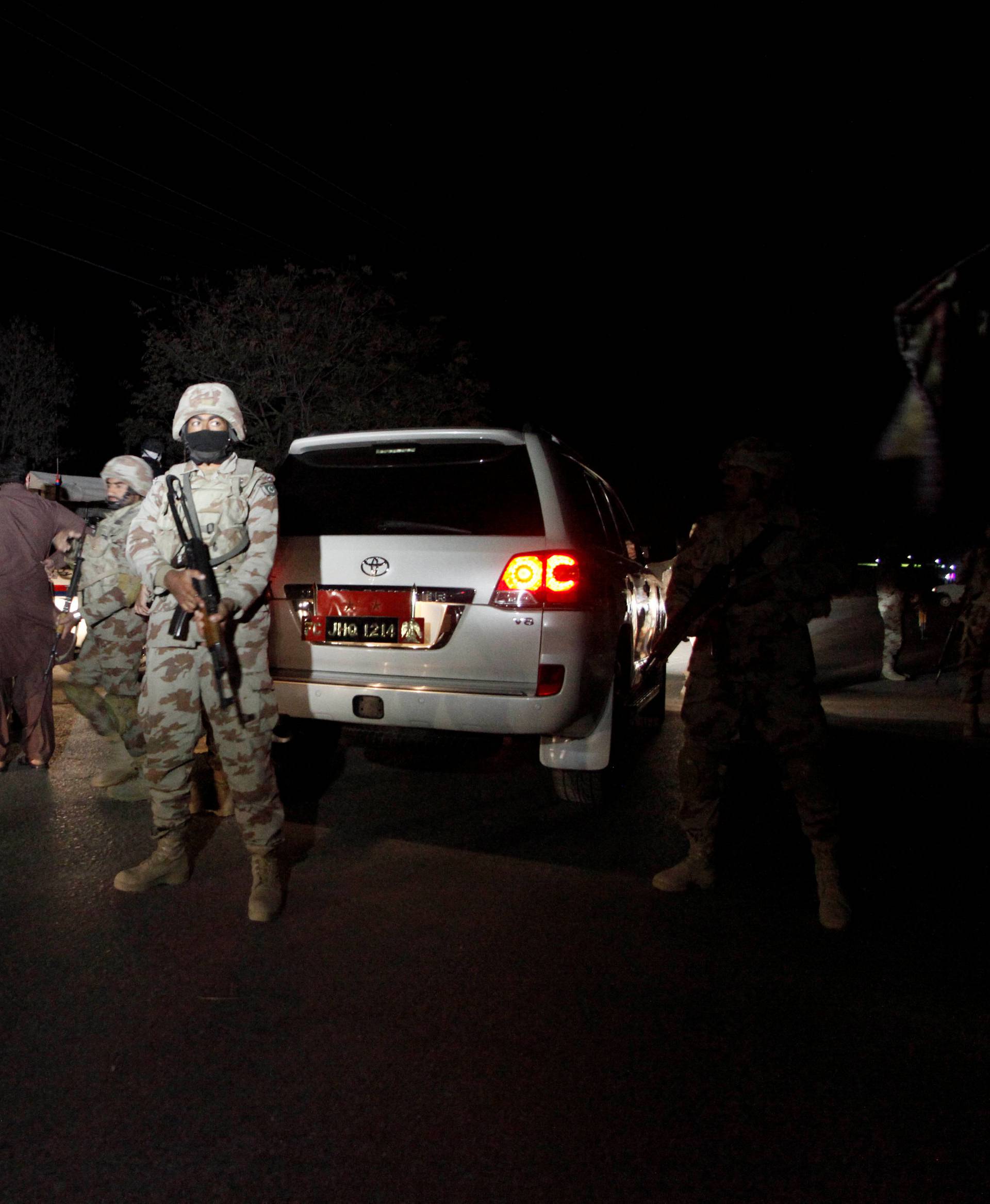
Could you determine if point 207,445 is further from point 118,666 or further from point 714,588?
point 714,588

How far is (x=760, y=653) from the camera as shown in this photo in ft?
12.8

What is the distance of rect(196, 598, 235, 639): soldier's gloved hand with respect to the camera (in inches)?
137

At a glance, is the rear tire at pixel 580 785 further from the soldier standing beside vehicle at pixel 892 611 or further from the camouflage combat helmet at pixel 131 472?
the soldier standing beside vehicle at pixel 892 611

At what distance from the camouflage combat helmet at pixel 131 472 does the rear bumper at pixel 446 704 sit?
58.9 inches

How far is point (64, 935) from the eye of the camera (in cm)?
339

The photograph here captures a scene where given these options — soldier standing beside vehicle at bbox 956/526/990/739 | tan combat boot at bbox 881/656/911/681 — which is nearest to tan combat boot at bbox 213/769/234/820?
soldier standing beside vehicle at bbox 956/526/990/739

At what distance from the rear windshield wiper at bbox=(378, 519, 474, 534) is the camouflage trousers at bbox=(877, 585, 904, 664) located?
27.6ft

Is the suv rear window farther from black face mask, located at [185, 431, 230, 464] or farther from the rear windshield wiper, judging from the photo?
black face mask, located at [185, 431, 230, 464]

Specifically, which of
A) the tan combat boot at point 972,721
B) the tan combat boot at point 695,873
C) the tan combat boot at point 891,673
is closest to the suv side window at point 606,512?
the tan combat boot at point 695,873

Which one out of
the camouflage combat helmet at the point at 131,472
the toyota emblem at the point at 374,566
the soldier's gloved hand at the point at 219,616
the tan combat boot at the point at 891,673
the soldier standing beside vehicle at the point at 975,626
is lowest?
the tan combat boot at the point at 891,673

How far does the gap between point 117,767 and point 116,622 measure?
827 millimetres

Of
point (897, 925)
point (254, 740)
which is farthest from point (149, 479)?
point (897, 925)

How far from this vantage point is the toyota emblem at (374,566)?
455 cm

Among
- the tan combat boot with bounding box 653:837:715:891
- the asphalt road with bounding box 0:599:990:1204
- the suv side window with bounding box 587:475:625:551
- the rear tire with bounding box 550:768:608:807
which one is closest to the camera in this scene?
the asphalt road with bounding box 0:599:990:1204
